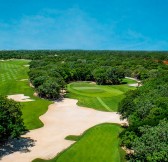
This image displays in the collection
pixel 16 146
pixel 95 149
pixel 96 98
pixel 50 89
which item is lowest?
pixel 16 146

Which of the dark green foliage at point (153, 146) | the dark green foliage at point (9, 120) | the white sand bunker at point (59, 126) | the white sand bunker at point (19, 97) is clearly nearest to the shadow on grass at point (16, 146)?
the white sand bunker at point (59, 126)

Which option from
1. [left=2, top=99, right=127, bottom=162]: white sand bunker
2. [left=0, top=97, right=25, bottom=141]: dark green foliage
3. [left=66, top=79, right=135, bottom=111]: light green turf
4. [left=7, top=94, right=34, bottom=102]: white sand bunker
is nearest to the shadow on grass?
[left=2, top=99, right=127, bottom=162]: white sand bunker

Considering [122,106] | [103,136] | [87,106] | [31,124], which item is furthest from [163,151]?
[87,106]

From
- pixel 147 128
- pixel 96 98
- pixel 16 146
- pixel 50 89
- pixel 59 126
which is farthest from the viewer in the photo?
A: pixel 96 98

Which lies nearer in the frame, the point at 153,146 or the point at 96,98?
the point at 153,146

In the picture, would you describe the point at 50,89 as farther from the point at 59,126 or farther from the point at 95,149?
the point at 95,149

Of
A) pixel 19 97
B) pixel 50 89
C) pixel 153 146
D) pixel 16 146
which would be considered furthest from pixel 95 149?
pixel 19 97
